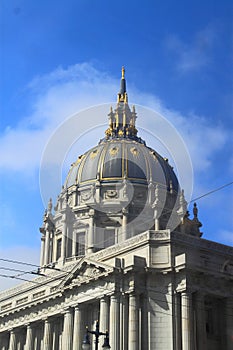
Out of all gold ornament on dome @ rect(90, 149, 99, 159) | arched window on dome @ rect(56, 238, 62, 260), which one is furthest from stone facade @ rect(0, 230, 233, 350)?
gold ornament on dome @ rect(90, 149, 99, 159)

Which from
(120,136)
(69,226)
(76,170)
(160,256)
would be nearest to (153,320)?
(160,256)

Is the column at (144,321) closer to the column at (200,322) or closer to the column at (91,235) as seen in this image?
the column at (200,322)

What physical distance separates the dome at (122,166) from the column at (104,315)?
3026cm

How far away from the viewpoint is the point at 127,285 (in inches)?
1886

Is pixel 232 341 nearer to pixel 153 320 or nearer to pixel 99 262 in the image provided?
pixel 153 320

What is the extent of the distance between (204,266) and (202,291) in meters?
2.06

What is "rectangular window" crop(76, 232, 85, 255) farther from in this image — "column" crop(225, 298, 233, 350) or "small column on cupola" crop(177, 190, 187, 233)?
"column" crop(225, 298, 233, 350)

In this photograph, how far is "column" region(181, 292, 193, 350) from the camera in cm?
4450

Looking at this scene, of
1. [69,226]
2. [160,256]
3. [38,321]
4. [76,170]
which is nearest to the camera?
[160,256]

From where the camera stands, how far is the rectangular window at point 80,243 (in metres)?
73.3

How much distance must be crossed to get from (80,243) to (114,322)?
93.0 feet

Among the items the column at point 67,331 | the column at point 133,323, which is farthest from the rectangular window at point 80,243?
the column at point 133,323

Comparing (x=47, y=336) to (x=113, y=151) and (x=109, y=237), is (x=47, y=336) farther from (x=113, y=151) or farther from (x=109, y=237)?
(x=113, y=151)

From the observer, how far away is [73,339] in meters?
50.8
